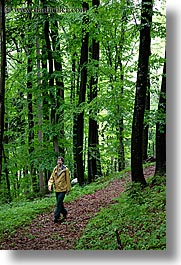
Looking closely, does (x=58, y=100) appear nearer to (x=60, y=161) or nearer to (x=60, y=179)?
(x=60, y=161)

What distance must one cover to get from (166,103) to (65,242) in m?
1.77

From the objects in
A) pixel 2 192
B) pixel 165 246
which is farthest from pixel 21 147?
pixel 165 246

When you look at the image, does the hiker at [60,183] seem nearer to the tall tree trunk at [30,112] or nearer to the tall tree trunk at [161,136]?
the tall tree trunk at [30,112]

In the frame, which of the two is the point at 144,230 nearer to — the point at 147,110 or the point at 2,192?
the point at 147,110

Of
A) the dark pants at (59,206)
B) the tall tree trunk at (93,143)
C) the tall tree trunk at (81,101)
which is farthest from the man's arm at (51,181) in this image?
the tall tree trunk at (93,143)

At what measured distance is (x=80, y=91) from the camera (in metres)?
5.56

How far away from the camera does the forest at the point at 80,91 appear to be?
14.8 feet

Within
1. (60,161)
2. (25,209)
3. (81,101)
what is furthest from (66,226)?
(81,101)

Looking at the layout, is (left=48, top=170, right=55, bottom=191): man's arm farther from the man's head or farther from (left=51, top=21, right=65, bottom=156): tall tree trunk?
(left=51, top=21, right=65, bottom=156): tall tree trunk

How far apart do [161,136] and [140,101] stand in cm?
51

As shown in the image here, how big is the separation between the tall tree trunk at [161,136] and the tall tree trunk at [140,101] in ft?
0.73

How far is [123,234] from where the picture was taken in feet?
13.3

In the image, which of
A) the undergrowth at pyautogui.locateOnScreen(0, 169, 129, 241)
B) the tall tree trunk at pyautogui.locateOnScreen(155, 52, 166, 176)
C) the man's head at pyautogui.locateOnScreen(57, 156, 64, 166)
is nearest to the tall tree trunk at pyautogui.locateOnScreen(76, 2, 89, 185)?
the undergrowth at pyautogui.locateOnScreen(0, 169, 129, 241)

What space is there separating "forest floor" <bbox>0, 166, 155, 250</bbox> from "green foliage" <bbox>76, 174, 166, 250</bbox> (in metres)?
0.11
